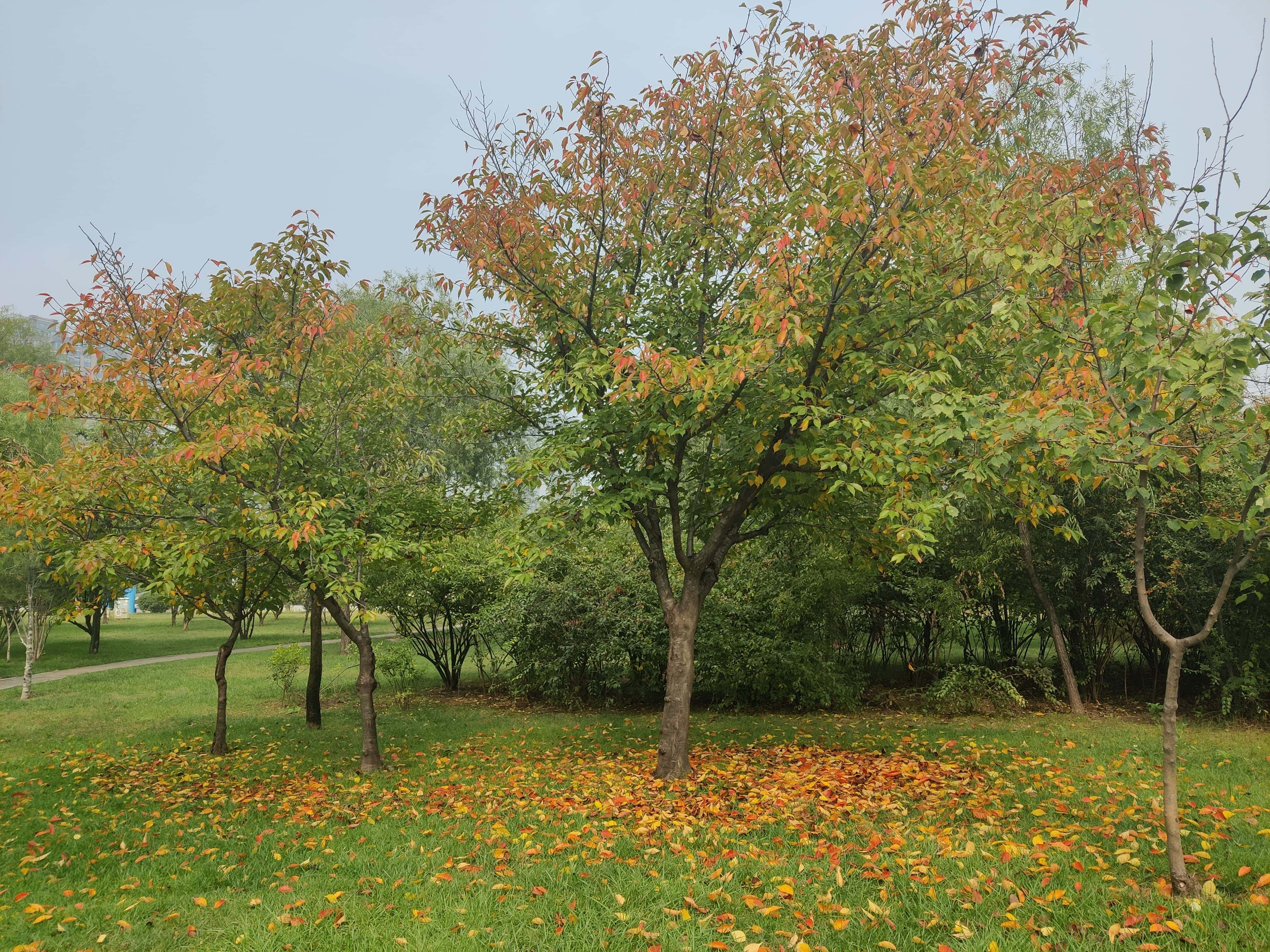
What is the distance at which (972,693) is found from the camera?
10.4 m

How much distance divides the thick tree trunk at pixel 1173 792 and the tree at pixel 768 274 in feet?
4.85

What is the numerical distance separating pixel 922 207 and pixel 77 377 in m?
7.08

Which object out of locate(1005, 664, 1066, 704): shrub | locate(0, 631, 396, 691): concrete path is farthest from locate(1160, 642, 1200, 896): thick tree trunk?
locate(0, 631, 396, 691): concrete path

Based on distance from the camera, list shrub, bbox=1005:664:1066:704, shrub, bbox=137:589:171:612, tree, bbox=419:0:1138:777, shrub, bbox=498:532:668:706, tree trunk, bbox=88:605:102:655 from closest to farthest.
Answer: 1. tree, bbox=419:0:1138:777
2. shrub, bbox=1005:664:1066:704
3. shrub, bbox=498:532:668:706
4. tree trunk, bbox=88:605:102:655
5. shrub, bbox=137:589:171:612

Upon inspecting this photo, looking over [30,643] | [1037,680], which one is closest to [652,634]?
[1037,680]

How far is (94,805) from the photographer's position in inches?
273

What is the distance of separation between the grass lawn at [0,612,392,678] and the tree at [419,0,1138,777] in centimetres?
932

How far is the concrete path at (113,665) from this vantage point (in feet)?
55.9

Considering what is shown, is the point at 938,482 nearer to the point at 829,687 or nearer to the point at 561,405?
the point at 561,405

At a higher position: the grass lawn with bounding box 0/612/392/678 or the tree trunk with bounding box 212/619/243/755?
the tree trunk with bounding box 212/619/243/755

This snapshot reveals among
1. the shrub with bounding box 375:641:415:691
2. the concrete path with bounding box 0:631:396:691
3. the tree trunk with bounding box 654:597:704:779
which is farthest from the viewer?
the concrete path with bounding box 0:631:396:691

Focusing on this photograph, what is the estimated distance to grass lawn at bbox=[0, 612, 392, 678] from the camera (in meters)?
20.8

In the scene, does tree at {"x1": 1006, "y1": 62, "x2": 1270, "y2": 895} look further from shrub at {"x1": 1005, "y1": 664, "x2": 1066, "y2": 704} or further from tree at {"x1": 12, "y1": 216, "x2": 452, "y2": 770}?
shrub at {"x1": 1005, "y1": 664, "x2": 1066, "y2": 704}

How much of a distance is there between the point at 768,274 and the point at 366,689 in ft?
19.1
